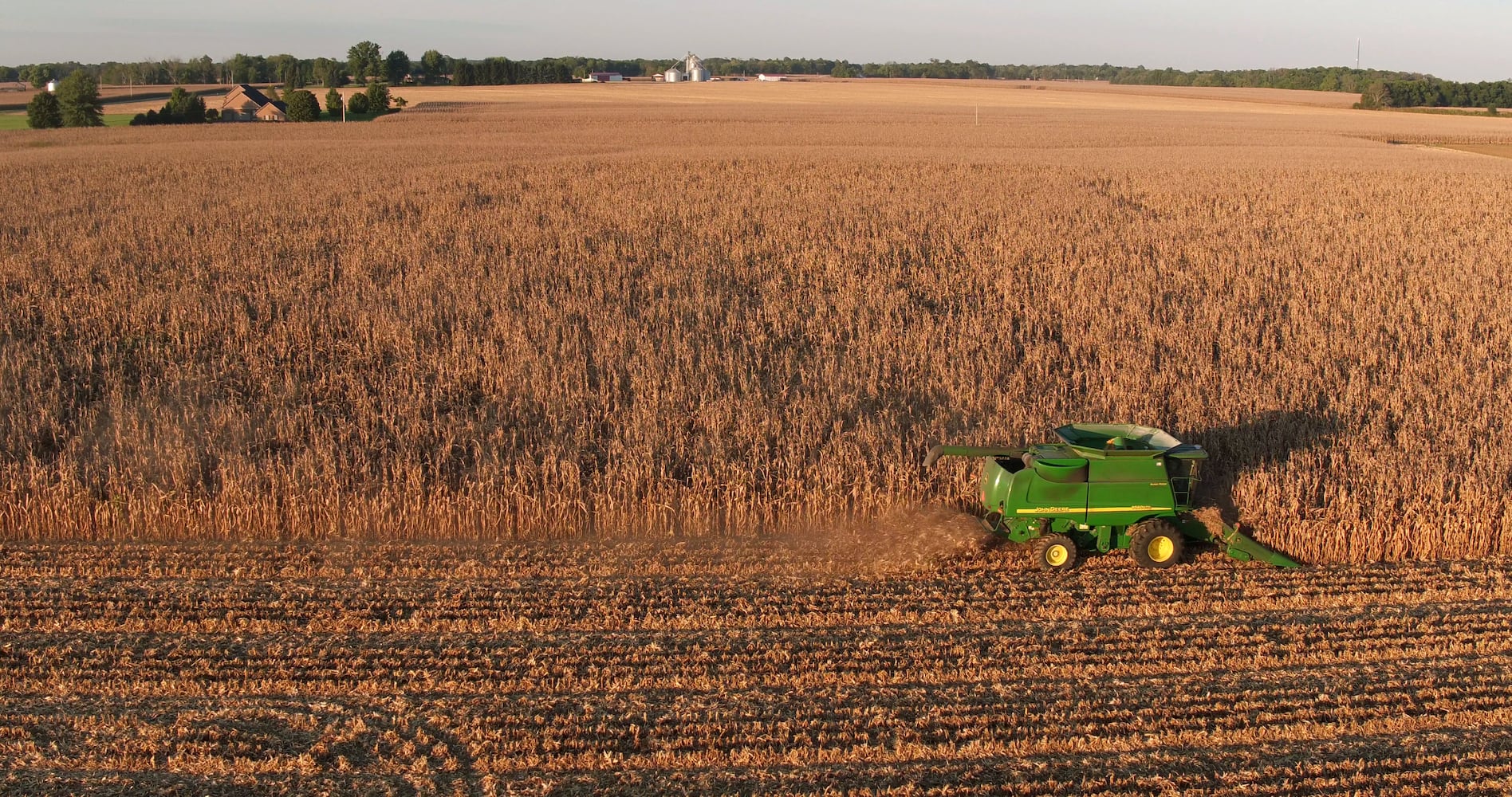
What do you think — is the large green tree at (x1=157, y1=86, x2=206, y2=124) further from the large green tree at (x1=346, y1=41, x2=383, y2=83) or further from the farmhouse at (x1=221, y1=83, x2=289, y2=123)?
the large green tree at (x1=346, y1=41, x2=383, y2=83)

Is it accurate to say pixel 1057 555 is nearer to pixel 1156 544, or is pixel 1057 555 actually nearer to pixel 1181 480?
pixel 1156 544

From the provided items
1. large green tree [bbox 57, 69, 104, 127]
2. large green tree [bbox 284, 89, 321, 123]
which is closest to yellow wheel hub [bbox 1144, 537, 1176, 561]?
large green tree [bbox 284, 89, 321, 123]

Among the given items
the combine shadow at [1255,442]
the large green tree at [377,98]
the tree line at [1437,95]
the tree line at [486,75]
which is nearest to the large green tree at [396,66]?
the tree line at [486,75]

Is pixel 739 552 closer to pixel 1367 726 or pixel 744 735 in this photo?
pixel 744 735

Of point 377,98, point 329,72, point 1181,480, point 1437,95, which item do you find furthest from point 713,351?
point 329,72

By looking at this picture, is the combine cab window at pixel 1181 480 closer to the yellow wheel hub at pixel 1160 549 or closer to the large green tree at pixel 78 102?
the yellow wheel hub at pixel 1160 549

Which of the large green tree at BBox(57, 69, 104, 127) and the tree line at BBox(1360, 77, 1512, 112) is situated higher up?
the tree line at BBox(1360, 77, 1512, 112)
